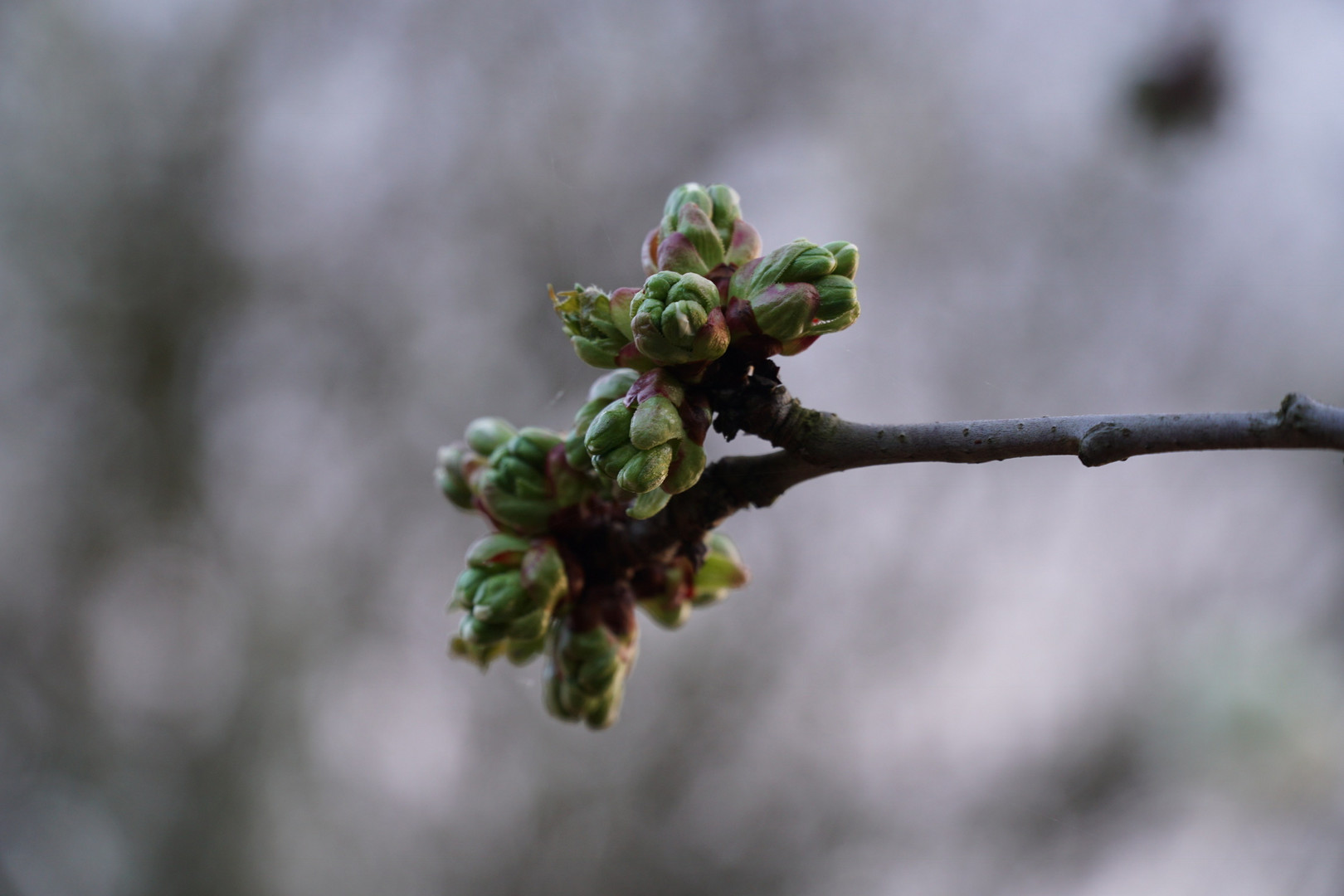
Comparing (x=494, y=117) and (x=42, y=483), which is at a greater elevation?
(x=494, y=117)

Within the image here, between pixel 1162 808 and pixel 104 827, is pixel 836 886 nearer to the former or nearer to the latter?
pixel 1162 808

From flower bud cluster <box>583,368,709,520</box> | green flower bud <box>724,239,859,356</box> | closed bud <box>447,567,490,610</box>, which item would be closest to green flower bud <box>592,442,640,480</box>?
flower bud cluster <box>583,368,709,520</box>

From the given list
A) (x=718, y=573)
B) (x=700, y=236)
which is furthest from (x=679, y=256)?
(x=718, y=573)

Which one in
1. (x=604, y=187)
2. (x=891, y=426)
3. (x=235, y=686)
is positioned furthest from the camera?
(x=235, y=686)

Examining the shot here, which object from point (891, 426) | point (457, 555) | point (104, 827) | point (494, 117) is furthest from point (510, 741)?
point (891, 426)

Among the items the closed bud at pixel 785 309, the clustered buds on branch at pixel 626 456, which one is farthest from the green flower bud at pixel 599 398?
the closed bud at pixel 785 309

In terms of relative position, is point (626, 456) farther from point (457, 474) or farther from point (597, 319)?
point (457, 474)
